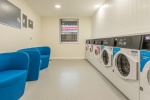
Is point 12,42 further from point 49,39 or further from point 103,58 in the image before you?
point 49,39

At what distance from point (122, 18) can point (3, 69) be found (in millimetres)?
2767

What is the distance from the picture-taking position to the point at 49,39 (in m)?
6.64

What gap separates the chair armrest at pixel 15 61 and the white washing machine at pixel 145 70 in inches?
70.8

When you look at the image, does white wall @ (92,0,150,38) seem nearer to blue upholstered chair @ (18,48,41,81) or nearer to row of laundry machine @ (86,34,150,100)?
row of laundry machine @ (86,34,150,100)

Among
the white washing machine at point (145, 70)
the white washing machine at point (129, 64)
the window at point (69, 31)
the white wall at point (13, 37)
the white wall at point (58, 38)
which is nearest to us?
the white washing machine at point (145, 70)

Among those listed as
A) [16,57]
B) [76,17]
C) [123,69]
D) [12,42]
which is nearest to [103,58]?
[123,69]

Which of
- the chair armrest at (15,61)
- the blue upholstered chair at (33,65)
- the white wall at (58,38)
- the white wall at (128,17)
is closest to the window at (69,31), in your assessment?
the white wall at (58,38)

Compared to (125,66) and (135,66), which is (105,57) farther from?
(135,66)

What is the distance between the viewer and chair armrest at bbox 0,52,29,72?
2164 mm

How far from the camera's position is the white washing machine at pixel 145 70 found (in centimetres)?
139

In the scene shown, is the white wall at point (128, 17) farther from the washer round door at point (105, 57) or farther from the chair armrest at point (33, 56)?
the chair armrest at point (33, 56)

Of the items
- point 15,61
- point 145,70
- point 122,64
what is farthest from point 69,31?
point 145,70

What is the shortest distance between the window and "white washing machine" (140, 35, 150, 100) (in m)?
5.47

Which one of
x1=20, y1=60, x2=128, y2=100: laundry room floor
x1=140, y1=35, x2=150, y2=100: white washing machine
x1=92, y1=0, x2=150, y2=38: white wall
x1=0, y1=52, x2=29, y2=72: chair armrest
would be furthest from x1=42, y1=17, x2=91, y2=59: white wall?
x1=140, y1=35, x2=150, y2=100: white washing machine
